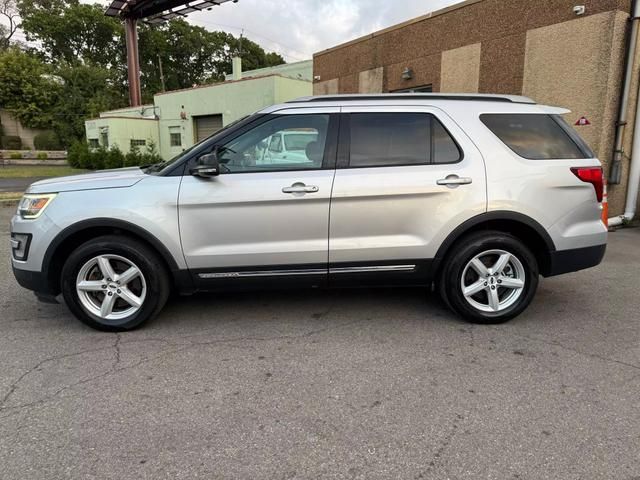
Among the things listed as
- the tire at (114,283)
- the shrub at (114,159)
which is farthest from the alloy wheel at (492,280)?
the shrub at (114,159)

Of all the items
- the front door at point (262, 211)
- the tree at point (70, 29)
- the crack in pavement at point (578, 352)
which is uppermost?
the tree at point (70, 29)

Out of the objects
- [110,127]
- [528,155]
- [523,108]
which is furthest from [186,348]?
[110,127]

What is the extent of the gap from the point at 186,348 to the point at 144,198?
1248 millimetres

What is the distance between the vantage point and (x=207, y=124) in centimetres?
2373

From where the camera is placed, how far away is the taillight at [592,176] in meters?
3.95

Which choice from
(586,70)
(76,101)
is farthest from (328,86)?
(76,101)

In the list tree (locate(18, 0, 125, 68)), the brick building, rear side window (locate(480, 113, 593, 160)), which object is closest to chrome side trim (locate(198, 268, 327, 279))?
rear side window (locate(480, 113, 593, 160))

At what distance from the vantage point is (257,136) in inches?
152

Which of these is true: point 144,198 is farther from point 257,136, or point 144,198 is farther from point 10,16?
point 10,16

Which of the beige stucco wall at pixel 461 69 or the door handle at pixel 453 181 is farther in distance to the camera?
the beige stucco wall at pixel 461 69

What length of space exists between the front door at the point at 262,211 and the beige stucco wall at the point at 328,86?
10853mm

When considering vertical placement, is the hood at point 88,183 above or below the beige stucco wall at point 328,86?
below

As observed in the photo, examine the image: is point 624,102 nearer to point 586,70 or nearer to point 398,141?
point 586,70

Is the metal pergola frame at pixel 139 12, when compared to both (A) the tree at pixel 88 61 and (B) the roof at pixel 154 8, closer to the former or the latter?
(B) the roof at pixel 154 8
